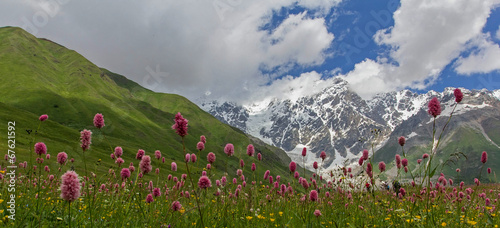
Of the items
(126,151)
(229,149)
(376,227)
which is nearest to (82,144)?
(229,149)

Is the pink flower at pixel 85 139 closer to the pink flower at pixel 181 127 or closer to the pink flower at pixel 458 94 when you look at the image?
the pink flower at pixel 181 127

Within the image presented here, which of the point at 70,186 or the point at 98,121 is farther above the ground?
the point at 98,121

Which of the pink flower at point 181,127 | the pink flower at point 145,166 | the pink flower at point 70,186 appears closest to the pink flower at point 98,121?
the pink flower at point 145,166

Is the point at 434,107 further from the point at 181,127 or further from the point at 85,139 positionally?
the point at 85,139

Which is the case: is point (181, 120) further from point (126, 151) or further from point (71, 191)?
point (126, 151)

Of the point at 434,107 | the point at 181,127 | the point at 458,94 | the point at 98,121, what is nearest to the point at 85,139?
the point at 98,121

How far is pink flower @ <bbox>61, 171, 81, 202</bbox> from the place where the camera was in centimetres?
307

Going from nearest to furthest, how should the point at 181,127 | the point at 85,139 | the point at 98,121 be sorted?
the point at 181,127
the point at 85,139
the point at 98,121

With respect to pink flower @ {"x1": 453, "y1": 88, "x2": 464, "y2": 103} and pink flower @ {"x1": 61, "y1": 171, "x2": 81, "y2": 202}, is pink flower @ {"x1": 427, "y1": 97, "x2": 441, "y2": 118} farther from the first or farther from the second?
pink flower @ {"x1": 61, "y1": 171, "x2": 81, "y2": 202}

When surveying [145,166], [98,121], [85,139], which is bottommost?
[145,166]

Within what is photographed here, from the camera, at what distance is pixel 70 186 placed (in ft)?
10.3

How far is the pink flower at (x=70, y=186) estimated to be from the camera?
3074 millimetres

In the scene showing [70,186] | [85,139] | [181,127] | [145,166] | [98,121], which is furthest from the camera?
[98,121]

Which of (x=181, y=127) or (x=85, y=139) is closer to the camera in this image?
(x=181, y=127)
